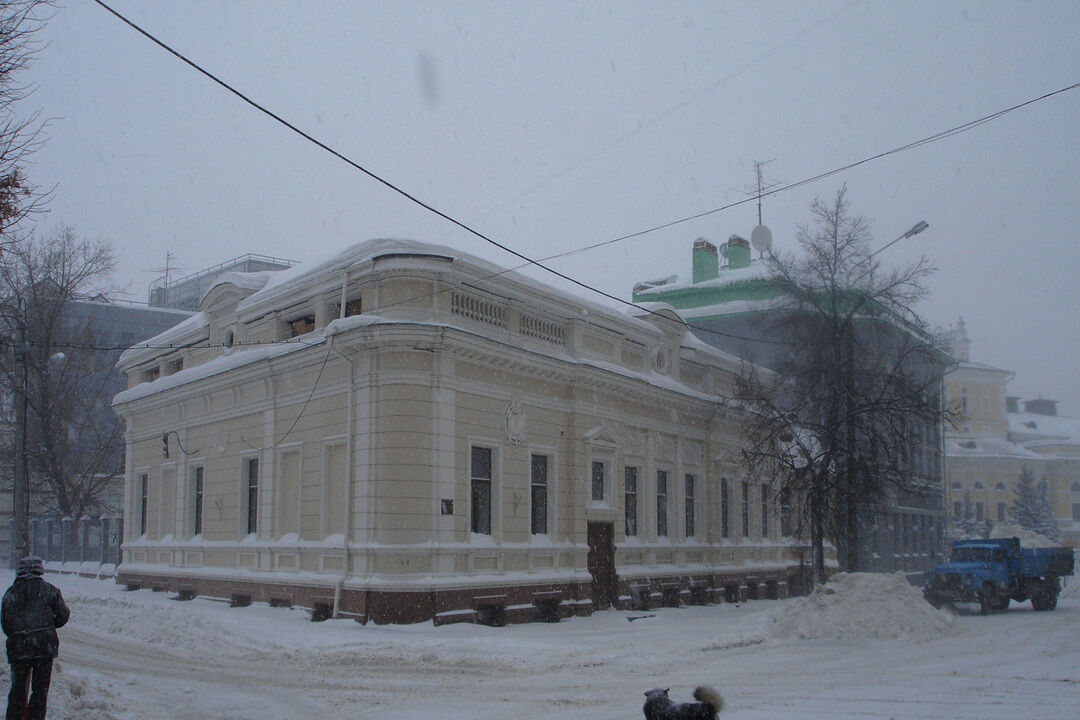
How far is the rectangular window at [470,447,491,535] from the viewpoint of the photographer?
66.6ft

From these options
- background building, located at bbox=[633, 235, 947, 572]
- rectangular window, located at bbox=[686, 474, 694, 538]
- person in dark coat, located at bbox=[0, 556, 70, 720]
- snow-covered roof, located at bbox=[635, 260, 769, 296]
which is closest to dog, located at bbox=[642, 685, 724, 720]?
person in dark coat, located at bbox=[0, 556, 70, 720]

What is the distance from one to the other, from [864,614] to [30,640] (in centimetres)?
1569

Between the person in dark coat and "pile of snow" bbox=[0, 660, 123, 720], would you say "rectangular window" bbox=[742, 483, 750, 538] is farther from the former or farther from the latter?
the person in dark coat

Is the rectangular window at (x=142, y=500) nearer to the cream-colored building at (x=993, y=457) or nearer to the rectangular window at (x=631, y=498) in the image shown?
the rectangular window at (x=631, y=498)

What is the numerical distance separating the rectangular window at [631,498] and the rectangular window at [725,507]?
5430mm

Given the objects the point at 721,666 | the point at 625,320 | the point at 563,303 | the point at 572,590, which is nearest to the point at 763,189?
the point at 625,320

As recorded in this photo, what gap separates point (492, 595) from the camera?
1966 cm

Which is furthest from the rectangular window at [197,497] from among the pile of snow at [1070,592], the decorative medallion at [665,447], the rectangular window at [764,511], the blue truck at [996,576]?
the pile of snow at [1070,592]

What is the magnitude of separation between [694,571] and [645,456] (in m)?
3.92

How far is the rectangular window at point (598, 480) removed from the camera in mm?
23906

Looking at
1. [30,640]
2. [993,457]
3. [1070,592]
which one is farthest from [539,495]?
[993,457]

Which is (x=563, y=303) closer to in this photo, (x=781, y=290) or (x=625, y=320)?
(x=625, y=320)

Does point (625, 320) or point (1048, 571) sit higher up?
point (625, 320)

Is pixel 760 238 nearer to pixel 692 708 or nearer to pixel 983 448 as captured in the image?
pixel 692 708
